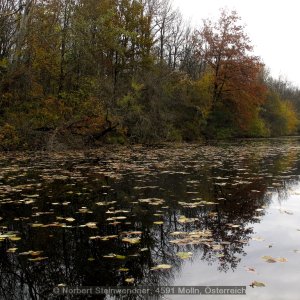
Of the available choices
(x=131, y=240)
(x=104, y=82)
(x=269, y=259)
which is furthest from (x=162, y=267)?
(x=104, y=82)

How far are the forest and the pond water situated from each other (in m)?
11.7

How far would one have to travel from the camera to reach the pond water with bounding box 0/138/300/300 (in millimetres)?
3492

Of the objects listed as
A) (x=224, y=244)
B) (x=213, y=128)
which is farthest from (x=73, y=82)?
(x=224, y=244)

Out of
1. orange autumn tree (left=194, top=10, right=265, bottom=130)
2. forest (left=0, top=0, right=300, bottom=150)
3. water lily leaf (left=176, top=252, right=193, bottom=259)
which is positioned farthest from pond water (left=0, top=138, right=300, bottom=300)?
orange autumn tree (left=194, top=10, right=265, bottom=130)

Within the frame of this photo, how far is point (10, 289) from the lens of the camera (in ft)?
11.0

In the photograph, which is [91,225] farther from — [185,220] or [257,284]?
[257,284]

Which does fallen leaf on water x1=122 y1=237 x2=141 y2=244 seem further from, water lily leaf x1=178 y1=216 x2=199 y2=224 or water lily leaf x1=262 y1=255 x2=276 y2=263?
water lily leaf x1=262 y1=255 x2=276 y2=263

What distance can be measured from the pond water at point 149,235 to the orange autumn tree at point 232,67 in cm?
2871

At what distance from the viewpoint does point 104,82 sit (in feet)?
75.0

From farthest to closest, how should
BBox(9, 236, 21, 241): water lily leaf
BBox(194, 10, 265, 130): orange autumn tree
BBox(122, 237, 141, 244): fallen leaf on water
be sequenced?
BBox(194, 10, 265, 130): orange autumn tree, BBox(9, 236, 21, 241): water lily leaf, BBox(122, 237, 141, 244): fallen leaf on water

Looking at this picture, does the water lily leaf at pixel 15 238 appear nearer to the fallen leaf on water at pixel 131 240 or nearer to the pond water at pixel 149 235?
the pond water at pixel 149 235

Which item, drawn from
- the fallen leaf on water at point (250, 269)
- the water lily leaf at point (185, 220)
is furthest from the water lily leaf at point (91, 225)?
the fallen leaf on water at point (250, 269)

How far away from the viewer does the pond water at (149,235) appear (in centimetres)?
349

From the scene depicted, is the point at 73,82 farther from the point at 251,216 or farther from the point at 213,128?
the point at 251,216
